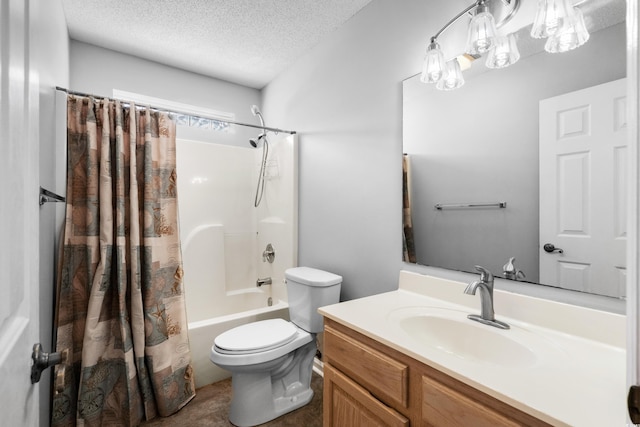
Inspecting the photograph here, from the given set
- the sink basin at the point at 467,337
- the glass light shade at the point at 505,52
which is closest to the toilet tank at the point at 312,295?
the sink basin at the point at 467,337

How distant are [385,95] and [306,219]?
1100 millimetres

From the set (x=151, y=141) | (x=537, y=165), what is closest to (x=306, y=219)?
(x=151, y=141)

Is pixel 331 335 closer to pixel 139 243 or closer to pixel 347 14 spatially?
pixel 139 243

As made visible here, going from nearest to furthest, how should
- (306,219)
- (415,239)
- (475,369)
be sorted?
(475,369) → (415,239) → (306,219)

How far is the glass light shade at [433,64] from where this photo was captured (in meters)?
1.39

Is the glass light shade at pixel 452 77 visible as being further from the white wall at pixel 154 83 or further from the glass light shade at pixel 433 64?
the white wall at pixel 154 83

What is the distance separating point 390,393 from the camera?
992 mm

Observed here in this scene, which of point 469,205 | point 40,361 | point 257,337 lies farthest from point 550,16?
point 257,337

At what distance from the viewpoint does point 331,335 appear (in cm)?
125

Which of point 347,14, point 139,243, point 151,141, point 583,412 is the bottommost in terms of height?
point 583,412

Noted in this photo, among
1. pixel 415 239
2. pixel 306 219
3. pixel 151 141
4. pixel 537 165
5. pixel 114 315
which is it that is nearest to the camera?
pixel 537 165

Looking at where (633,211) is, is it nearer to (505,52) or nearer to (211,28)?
(505,52)

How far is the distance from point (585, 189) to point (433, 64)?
2.70ft

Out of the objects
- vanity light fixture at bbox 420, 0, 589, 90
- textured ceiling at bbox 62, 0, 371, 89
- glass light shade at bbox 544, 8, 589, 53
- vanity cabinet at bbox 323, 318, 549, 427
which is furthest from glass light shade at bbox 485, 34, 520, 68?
vanity cabinet at bbox 323, 318, 549, 427
